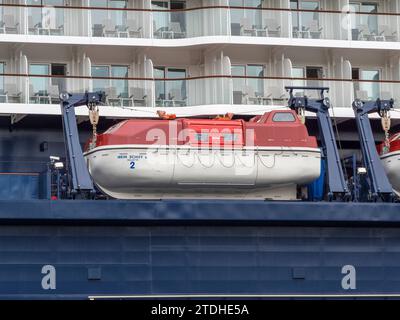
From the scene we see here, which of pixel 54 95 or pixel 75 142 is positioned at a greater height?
pixel 54 95

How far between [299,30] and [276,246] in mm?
6122

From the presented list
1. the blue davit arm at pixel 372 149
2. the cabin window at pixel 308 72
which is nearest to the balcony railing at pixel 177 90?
the cabin window at pixel 308 72

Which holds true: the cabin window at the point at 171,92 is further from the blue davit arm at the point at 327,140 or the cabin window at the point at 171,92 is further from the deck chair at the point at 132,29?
the blue davit arm at the point at 327,140

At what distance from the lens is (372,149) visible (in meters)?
23.5

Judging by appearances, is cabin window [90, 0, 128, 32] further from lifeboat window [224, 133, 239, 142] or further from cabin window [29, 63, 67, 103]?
lifeboat window [224, 133, 239, 142]

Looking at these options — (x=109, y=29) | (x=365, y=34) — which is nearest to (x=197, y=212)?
(x=109, y=29)

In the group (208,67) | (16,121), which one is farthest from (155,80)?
(16,121)

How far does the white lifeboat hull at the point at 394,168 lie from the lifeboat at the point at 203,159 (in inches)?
62.7

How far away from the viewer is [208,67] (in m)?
26.1

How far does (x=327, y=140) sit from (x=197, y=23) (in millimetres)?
4519

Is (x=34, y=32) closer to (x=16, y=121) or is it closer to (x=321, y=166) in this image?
(x=16, y=121)

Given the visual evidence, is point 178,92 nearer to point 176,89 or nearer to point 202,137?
point 176,89

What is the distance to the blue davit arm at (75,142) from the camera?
73.1ft
